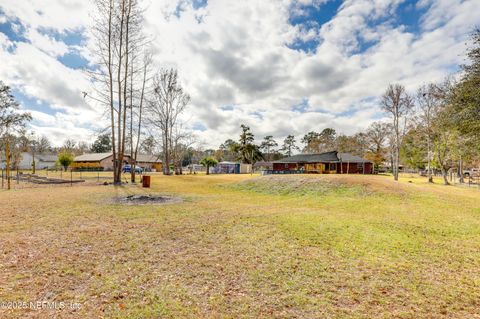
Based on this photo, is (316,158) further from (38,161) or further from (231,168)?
(38,161)

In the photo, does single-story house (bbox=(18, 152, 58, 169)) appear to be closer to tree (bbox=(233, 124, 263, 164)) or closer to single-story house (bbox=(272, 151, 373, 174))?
Answer: tree (bbox=(233, 124, 263, 164))

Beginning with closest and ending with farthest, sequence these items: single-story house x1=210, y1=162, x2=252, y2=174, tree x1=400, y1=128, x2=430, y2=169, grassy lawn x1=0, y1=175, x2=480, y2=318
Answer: grassy lawn x1=0, y1=175, x2=480, y2=318 < tree x1=400, y1=128, x2=430, y2=169 < single-story house x1=210, y1=162, x2=252, y2=174

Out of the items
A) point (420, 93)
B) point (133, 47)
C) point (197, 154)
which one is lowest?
point (197, 154)

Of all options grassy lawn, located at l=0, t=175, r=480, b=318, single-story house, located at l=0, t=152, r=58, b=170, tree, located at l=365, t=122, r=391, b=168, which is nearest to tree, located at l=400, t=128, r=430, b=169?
tree, located at l=365, t=122, r=391, b=168

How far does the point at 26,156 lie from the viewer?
72250 millimetres

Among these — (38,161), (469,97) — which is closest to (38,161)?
(38,161)

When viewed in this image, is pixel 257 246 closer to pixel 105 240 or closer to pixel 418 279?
pixel 418 279

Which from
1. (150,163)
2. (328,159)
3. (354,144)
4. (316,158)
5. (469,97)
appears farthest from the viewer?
(150,163)

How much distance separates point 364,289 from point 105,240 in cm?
546

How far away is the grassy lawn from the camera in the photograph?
3201mm

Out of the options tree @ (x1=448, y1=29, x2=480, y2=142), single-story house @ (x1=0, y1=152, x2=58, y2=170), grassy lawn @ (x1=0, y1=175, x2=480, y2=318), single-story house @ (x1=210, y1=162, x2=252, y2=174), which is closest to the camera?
grassy lawn @ (x1=0, y1=175, x2=480, y2=318)

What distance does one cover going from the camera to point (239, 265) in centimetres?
446

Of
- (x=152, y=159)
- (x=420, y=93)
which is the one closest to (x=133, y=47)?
(x=420, y=93)

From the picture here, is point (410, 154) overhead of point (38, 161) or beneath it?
overhead
